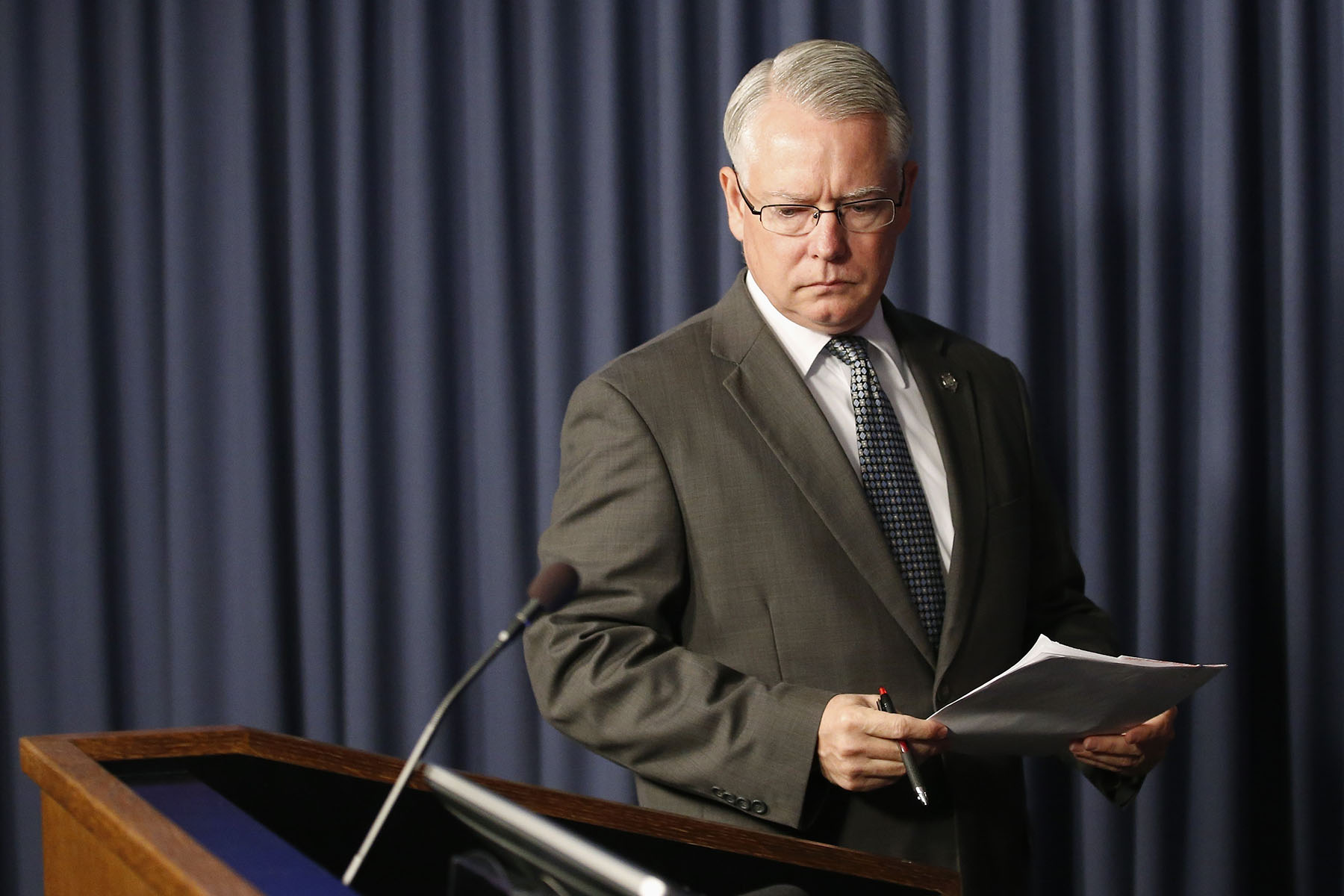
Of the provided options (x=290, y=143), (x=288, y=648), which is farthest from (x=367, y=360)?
(x=288, y=648)

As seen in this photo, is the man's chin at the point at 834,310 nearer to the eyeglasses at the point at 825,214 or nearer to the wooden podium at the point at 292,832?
the eyeglasses at the point at 825,214

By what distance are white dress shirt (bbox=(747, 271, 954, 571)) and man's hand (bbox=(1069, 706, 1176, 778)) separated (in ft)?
0.99

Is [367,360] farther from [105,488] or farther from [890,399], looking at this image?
[890,399]

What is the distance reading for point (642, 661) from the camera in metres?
1.60

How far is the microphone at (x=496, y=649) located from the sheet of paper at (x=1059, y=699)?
1.51 feet

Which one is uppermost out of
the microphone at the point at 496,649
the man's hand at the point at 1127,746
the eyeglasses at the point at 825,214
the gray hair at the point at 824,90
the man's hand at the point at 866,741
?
the gray hair at the point at 824,90

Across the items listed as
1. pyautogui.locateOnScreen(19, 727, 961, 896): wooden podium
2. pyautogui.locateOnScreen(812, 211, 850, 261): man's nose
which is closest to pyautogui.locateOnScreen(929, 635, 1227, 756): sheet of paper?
pyautogui.locateOnScreen(19, 727, 961, 896): wooden podium

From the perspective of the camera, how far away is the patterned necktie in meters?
1.71

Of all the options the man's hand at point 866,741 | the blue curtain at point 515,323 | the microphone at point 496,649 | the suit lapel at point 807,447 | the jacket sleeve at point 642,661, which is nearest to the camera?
the microphone at point 496,649

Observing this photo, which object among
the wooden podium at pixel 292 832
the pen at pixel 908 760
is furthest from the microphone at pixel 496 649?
the pen at pixel 908 760

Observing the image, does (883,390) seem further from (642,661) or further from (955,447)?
(642,661)

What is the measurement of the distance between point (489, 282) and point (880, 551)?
145cm

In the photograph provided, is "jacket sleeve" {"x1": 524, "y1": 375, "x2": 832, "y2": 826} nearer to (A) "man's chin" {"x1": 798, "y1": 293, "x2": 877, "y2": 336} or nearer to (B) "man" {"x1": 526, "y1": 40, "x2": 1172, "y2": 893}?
(B) "man" {"x1": 526, "y1": 40, "x2": 1172, "y2": 893}

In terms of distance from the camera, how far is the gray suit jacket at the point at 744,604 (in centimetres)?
159
